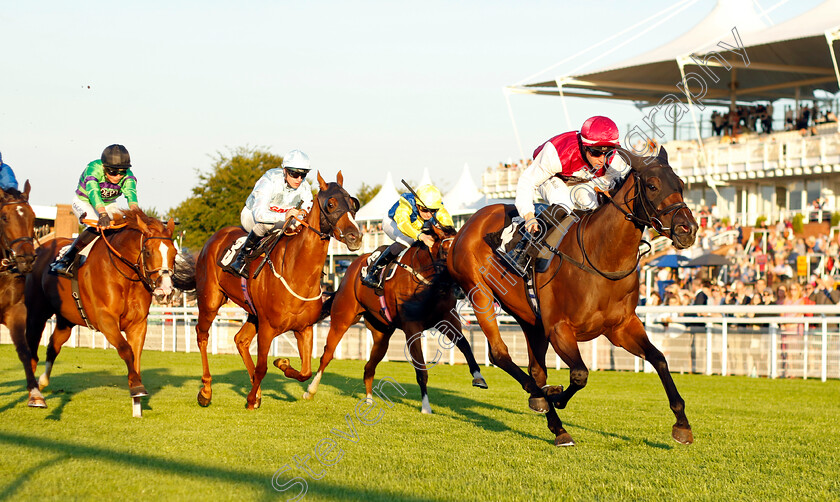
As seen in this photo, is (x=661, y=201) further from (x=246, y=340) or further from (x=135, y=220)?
(x=246, y=340)

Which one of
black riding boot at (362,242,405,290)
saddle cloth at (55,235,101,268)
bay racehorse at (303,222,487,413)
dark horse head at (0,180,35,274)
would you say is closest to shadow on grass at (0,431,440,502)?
dark horse head at (0,180,35,274)

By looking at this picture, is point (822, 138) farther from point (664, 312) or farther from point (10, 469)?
point (10, 469)

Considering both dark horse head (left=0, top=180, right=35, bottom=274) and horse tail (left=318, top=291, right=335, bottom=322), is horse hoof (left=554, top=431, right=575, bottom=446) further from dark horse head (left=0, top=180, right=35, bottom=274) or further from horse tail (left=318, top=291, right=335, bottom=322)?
dark horse head (left=0, top=180, right=35, bottom=274)

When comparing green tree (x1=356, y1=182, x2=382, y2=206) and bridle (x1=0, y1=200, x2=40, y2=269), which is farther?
green tree (x1=356, y1=182, x2=382, y2=206)

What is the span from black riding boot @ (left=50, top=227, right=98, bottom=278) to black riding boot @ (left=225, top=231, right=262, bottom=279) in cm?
136

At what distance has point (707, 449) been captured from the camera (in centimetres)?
611

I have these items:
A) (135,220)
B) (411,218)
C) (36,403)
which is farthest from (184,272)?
(411,218)

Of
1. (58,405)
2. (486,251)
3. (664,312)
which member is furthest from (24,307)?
(664,312)

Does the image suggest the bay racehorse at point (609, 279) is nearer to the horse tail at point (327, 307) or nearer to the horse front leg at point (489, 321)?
the horse front leg at point (489, 321)

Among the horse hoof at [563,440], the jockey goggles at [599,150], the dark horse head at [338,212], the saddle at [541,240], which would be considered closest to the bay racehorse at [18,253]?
the dark horse head at [338,212]

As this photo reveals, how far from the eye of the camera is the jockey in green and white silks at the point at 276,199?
864 centimetres

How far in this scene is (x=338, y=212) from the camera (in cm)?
779

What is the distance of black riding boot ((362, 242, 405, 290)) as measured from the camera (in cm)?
922

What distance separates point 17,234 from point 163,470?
3.88 meters
